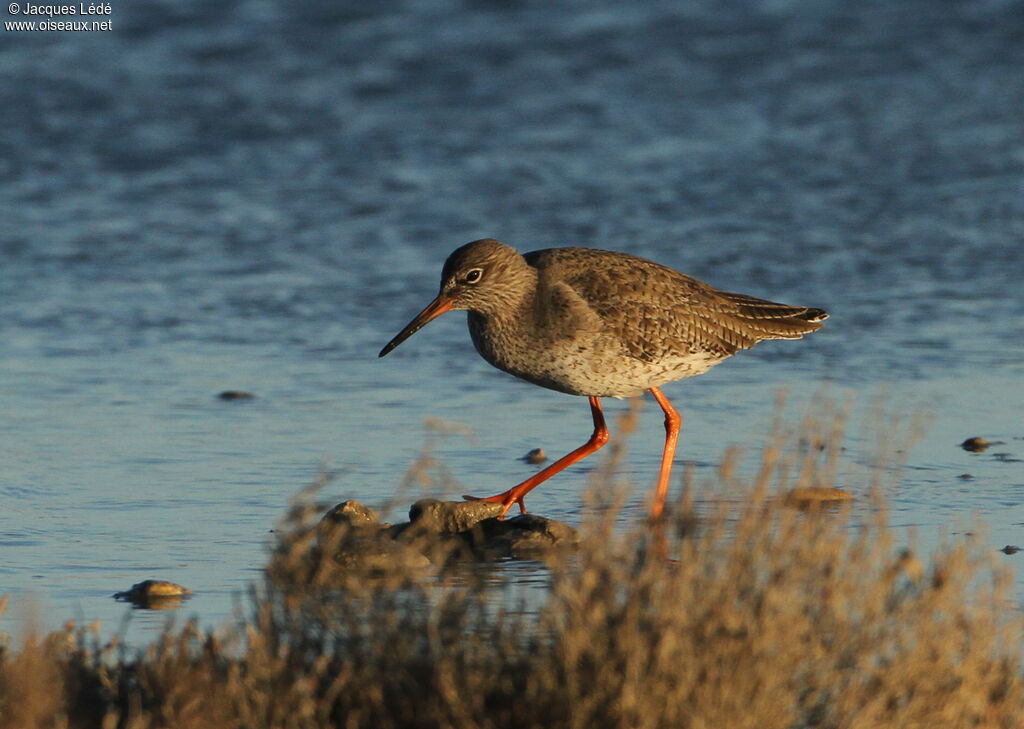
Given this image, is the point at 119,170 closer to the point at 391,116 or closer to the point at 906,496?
the point at 391,116

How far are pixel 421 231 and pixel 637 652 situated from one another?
932 cm

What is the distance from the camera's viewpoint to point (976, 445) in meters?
8.60

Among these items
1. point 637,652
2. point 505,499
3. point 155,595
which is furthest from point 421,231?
point 637,652

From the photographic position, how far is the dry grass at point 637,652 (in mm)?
4203

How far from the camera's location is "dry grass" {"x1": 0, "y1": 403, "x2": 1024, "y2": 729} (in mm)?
4203

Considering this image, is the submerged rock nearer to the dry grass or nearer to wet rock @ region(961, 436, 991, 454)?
the dry grass

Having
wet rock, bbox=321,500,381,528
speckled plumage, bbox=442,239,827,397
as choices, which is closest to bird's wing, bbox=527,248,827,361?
speckled plumage, bbox=442,239,827,397

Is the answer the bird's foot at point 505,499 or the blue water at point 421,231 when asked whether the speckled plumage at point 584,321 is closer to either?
the blue water at point 421,231

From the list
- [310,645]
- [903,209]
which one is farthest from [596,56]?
[310,645]

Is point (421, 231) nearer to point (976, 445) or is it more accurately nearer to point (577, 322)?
point (577, 322)

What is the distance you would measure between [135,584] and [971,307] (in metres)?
6.68

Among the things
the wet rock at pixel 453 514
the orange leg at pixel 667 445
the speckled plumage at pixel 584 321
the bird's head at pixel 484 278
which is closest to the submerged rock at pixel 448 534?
the wet rock at pixel 453 514

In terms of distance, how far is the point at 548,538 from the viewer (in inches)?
283

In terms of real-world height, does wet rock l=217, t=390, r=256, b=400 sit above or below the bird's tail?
below
